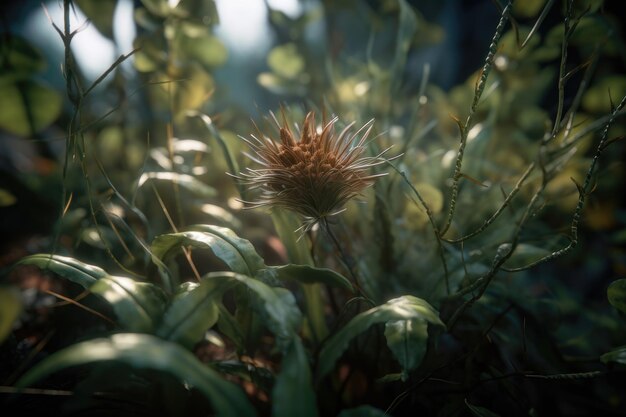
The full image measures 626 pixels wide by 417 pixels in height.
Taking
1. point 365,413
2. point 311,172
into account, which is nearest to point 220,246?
point 311,172

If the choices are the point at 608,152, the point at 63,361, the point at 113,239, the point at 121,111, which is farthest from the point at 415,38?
the point at 63,361

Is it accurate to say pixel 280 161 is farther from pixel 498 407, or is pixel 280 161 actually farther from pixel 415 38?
pixel 415 38

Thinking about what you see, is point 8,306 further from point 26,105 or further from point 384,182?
point 26,105

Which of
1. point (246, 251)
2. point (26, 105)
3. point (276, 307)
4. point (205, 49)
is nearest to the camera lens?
point (276, 307)

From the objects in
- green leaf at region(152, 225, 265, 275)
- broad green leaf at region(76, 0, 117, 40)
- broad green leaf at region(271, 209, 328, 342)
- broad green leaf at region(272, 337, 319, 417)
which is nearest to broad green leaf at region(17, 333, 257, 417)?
broad green leaf at region(272, 337, 319, 417)

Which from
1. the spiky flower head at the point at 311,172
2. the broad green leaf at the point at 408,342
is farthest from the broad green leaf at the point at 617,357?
the spiky flower head at the point at 311,172

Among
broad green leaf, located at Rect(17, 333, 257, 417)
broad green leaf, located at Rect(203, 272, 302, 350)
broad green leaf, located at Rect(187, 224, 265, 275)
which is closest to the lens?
broad green leaf, located at Rect(17, 333, 257, 417)

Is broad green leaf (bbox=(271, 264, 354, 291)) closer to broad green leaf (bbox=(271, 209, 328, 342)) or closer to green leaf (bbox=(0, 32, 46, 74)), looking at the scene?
broad green leaf (bbox=(271, 209, 328, 342))
